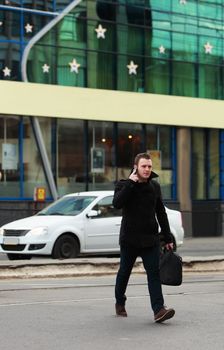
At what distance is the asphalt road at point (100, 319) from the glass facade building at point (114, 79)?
15.9m

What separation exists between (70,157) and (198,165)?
243 inches

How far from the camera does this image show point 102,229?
54.5 feet

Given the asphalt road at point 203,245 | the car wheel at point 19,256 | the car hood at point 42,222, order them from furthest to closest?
1. the asphalt road at point 203,245
2. the car wheel at point 19,256
3. the car hood at point 42,222

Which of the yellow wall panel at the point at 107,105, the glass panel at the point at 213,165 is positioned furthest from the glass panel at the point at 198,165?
the yellow wall panel at the point at 107,105

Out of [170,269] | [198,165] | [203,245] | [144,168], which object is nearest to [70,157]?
[198,165]

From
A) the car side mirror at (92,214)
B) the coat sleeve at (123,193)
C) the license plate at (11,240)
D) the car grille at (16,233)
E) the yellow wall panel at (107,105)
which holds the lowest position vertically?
the license plate at (11,240)

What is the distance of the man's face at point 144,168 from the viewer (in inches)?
317

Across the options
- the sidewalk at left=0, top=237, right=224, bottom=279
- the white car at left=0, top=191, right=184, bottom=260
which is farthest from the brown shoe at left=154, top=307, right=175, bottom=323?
the white car at left=0, top=191, right=184, bottom=260

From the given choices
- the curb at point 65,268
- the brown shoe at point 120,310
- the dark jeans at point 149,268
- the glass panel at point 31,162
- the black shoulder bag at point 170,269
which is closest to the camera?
the dark jeans at point 149,268

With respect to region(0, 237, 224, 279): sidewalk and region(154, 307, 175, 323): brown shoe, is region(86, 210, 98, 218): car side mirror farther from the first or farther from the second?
region(154, 307, 175, 323): brown shoe

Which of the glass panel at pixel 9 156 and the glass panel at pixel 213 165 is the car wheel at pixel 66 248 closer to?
the glass panel at pixel 9 156

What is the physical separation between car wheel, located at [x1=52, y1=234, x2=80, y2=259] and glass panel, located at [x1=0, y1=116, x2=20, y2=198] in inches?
440

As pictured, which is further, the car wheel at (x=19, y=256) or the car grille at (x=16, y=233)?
the car wheel at (x=19, y=256)

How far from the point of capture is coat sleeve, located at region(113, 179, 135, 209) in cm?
801
